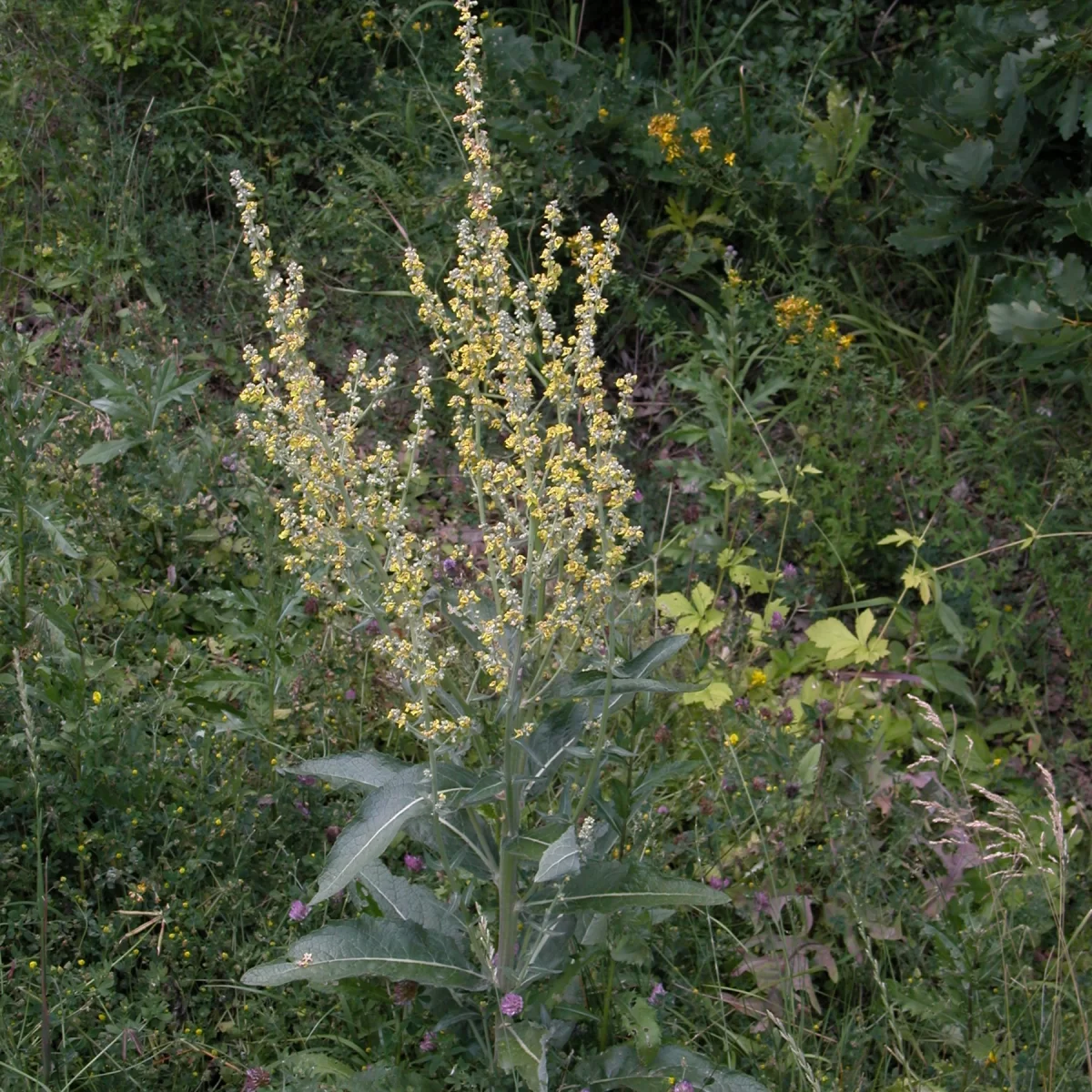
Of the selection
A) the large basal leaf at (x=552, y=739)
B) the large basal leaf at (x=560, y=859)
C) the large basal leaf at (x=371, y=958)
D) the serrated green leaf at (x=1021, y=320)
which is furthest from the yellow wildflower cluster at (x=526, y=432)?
the serrated green leaf at (x=1021, y=320)

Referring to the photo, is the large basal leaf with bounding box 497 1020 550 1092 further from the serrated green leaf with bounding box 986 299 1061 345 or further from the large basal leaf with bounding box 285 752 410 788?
the serrated green leaf with bounding box 986 299 1061 345

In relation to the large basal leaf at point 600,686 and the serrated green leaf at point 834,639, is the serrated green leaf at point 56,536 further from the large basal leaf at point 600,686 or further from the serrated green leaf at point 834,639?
the serrated green leaf at point 834,639

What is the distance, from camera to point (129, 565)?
3.81 metres

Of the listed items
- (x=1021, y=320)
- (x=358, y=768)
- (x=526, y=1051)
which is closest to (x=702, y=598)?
(x=1021, y=320)

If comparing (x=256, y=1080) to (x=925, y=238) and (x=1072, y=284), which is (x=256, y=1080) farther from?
(x=925, y=238)

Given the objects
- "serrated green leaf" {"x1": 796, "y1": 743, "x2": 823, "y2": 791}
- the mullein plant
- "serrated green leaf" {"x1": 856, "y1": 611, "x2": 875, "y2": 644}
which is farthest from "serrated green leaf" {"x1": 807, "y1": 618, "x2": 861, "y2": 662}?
the mullein plant

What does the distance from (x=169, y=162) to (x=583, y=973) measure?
3654 mm

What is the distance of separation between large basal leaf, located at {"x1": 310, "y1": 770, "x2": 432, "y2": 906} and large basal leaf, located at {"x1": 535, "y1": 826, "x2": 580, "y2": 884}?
0.76 ft

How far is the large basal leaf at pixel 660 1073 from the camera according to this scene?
7.85ft

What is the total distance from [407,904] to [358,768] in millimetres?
336

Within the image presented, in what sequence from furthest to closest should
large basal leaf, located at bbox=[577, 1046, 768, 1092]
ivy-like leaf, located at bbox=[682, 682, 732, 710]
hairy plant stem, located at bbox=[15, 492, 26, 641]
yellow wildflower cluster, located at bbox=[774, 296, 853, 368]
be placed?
1. yellow wildflower cluster, located at bbox=[774, 296, 853, 368]
2. ivy-like leaf, located at bbox=[682, 682, 732, 710]
3. hairy plant stem, located at bbox=[15, 492, 26, 641]
4. large basal leaf, located at bbox=[577, 1046, 768, 1092]

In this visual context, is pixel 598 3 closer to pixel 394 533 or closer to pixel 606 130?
pixel 606 130

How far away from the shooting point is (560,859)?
2.07 metres

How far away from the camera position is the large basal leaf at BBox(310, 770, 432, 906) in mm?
2027
